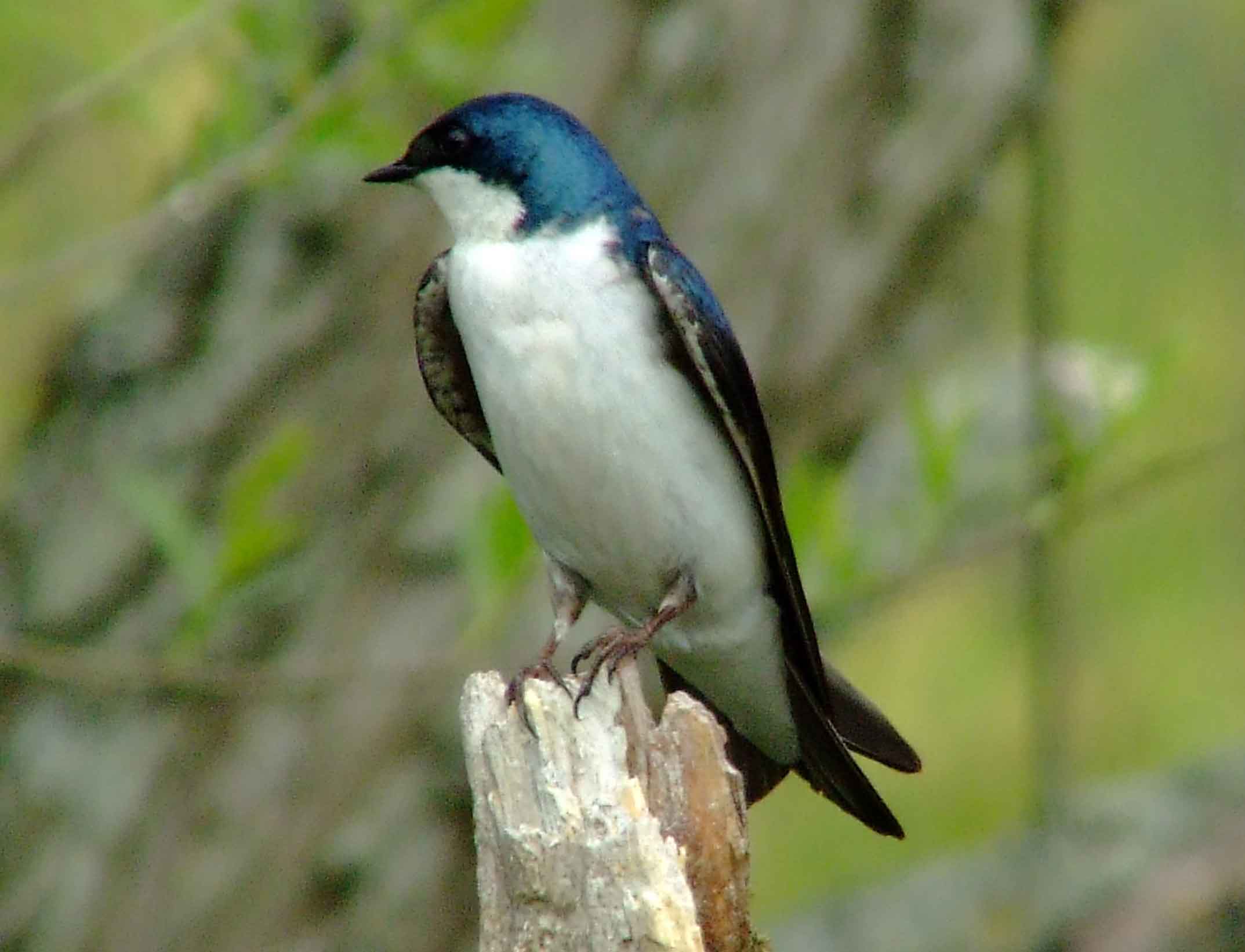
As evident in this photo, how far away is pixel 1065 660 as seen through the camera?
4.23 meters

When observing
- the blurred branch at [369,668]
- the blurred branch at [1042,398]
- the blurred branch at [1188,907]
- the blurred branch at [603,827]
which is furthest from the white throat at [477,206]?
the blurred branch at [1188,907]

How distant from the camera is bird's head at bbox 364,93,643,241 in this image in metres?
2.78

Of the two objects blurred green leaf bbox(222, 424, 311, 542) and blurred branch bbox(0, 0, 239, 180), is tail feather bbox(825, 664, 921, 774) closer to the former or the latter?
blurred green leaf bbox(222, 424, 311, 542)

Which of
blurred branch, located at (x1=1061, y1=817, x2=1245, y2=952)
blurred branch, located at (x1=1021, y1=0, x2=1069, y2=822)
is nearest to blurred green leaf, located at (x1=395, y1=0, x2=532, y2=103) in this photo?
blurred branch, located at (x1=1021, y1=0, x2=1069, y2=822)

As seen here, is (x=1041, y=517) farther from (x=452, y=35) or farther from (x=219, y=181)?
(x=219, y=181)

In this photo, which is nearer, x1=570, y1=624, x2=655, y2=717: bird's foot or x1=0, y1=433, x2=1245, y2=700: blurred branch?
x1=570, y1=624, x2=655, y2=717: bird's foot

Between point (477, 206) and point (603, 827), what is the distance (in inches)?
39.9

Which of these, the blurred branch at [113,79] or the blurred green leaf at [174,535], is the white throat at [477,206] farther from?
the blurred green leaf at [174,535]

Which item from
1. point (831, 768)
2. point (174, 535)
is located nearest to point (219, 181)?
point (174, 535)

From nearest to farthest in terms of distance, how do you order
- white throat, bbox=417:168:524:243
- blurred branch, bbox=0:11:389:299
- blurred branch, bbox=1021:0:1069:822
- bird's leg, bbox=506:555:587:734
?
blurred branch, bbox=0:11:389:299 → white throat, bbox=417:168:524:243 → bird's leg, bbox=506:555:587:734 → blurred branch, bbox=1021:0:1069:822

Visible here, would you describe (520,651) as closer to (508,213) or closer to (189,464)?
(189,464)

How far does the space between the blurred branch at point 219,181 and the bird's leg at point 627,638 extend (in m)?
0.74

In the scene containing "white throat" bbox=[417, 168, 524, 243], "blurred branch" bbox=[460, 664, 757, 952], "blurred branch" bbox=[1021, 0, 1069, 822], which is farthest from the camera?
"blurred branch" bbox=[1021, 0, 1069, 822]

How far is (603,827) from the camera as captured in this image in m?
2.08
